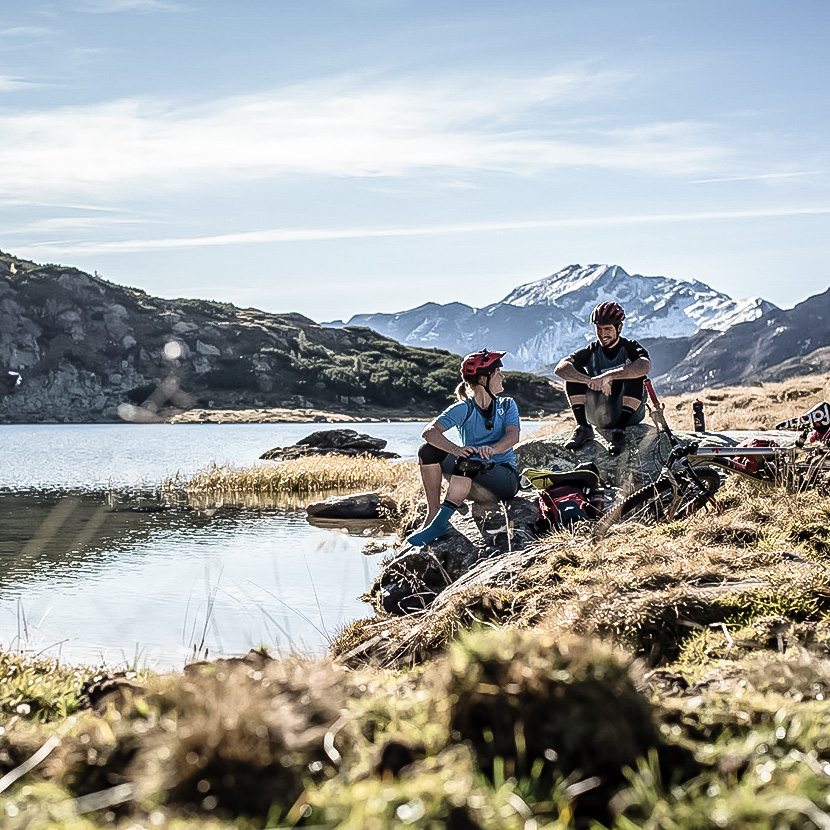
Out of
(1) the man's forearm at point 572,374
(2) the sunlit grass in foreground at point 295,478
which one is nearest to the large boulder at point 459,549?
(1) the man's forearm at point 572,374

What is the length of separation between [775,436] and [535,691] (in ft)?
35.7

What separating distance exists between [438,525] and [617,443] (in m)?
3.27

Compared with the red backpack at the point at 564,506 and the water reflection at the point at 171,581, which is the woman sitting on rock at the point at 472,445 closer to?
the red backpack at the point at 564,506

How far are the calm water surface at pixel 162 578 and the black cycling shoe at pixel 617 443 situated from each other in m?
3.66

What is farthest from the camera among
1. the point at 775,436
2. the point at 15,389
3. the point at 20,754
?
the point at 15,389

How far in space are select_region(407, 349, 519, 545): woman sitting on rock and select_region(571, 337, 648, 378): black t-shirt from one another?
88.1 inches

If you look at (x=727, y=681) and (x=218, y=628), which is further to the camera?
(x=218, y=628)

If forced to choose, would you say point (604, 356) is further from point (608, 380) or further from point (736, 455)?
point (736, 455)

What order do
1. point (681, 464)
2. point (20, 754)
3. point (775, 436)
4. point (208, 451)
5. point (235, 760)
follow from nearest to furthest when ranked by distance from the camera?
point (235, 760), point (20, 754), point (681, 464), point (775, 436), point (208, 451)

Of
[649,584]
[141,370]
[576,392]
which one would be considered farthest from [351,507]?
[141,370]

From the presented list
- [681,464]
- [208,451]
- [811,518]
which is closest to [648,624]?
[811,518]

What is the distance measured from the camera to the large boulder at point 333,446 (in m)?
49.1

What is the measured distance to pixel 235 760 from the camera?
244 centimetres

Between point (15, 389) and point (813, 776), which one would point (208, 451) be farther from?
point (15, 389)
